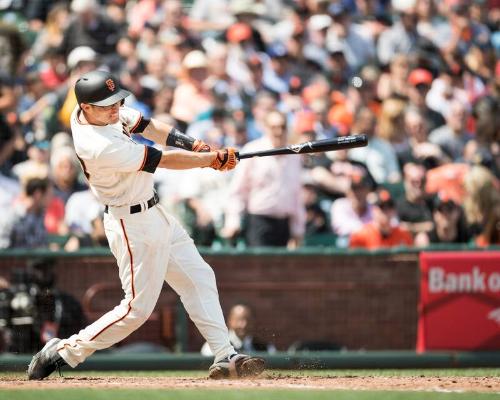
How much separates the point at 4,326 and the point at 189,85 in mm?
3937

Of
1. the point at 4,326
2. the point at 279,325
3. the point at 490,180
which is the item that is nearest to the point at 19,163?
the point at 4,326

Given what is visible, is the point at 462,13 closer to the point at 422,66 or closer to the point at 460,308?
the point at 422,66

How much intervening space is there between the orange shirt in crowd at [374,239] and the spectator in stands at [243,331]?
137cm

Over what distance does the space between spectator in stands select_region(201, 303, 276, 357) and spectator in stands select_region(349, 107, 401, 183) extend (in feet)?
8.58

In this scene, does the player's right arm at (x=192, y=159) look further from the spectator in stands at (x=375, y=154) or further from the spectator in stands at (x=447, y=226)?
the spectator in stands at (x=375, y=154)

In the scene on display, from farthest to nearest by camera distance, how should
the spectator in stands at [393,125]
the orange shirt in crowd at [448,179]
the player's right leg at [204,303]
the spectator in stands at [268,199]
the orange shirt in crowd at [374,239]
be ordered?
1. the spectator in stands at [393,125]
2. the orange shirt in crowd at [448,179]
3. the spectator in stands at [268,199]
4. the orange shirt in crowd at [374,239]
5. the player's right leg at [204,303]

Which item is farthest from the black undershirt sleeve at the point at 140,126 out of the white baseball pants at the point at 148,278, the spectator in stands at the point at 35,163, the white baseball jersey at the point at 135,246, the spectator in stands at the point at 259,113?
the spectator in stands at the point at 259,113

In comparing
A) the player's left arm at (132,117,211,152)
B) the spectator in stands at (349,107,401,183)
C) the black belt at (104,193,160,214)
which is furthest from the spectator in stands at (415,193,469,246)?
the black belt at (104,193,160,214)

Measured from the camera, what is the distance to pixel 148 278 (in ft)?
23.0

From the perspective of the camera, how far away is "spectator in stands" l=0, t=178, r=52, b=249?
1005 cm

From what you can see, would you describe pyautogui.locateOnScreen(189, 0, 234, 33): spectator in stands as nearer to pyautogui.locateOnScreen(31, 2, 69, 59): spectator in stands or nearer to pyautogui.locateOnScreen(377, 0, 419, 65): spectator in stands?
pyautogui.locateOnScreen(31, 2, 69, 59): spectator in stands

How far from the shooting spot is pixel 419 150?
38.8ft

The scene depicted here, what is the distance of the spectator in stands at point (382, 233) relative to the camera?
1027 cm

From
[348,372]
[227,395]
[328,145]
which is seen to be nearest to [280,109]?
[348,372]
